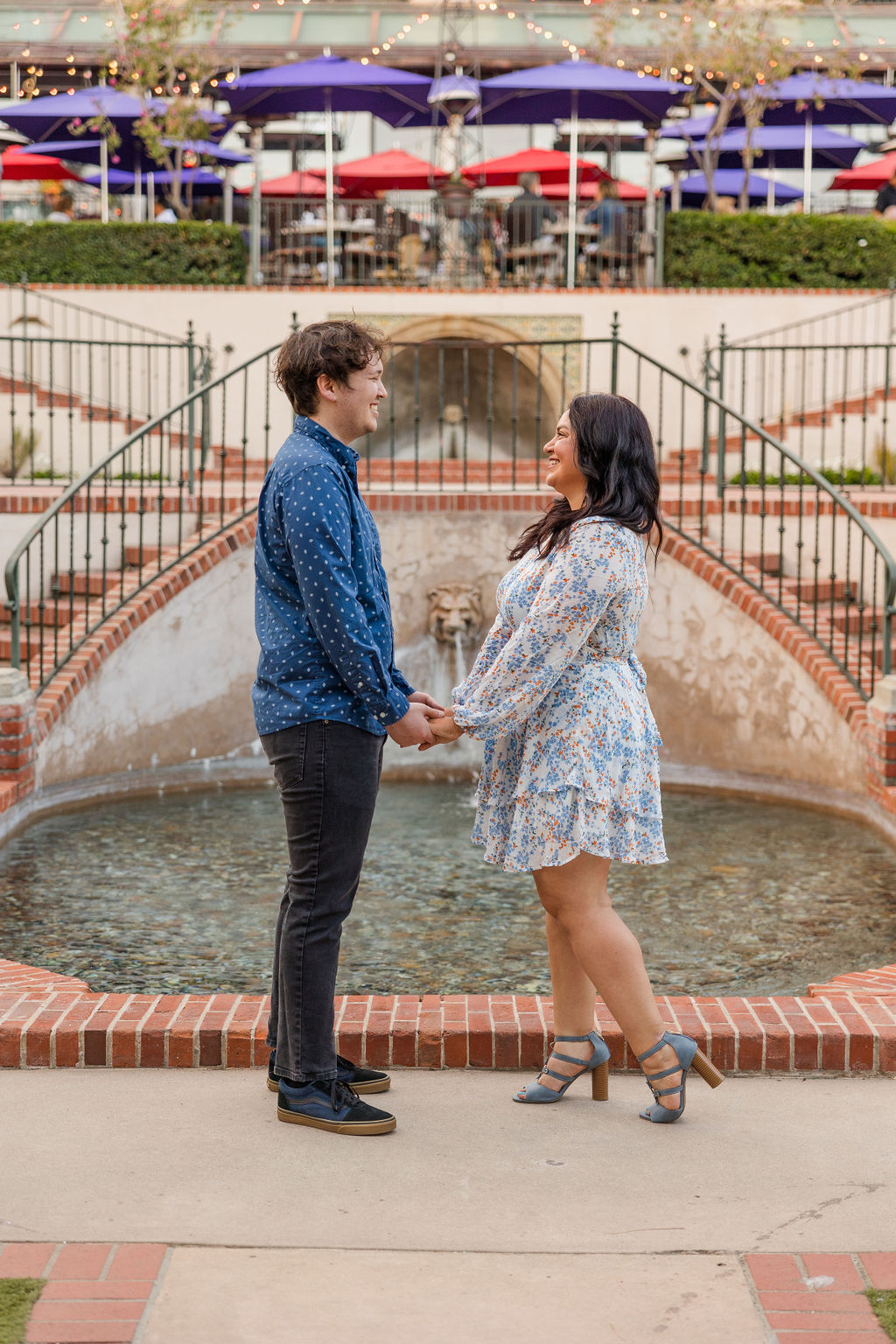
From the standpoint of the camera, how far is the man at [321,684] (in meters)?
3.00

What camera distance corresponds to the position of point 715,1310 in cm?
242

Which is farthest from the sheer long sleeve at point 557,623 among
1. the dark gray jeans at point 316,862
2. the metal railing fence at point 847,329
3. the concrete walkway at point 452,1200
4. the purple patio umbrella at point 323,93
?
the purple patio umbrella at point 323,93

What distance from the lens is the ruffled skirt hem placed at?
312 cm

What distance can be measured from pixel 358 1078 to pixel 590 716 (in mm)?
986

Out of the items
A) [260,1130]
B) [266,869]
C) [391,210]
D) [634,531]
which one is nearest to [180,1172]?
[260,1130]

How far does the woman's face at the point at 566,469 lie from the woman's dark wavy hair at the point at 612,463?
0.6 inches

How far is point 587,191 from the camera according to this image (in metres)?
19.1

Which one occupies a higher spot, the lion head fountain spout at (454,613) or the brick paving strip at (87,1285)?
the lion head fountain spout at (454,613)

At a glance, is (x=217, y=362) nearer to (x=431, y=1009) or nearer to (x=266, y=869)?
(x=266, y=869)

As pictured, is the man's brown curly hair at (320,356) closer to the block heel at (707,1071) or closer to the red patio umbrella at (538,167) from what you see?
the block heel at (707,1071)

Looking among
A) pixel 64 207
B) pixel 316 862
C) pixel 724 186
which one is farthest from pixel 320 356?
pixel 724 186

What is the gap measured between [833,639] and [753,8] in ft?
36.1

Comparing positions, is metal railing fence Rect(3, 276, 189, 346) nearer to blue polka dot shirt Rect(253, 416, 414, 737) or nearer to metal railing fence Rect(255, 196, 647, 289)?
metal railing fence Rect(255, 196, 647, 289)

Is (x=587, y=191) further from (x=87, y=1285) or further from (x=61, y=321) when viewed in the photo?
(x=87, y=1285)
